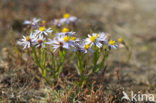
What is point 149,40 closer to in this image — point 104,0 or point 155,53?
point 155,53

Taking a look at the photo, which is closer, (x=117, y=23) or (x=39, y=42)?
(x=39, y=42)

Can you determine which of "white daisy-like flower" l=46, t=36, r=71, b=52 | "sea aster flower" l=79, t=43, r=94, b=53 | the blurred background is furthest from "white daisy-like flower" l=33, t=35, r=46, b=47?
the blurred background

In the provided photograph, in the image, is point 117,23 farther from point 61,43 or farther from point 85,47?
point 61,43

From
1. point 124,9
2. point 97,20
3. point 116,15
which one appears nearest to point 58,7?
point 97,20

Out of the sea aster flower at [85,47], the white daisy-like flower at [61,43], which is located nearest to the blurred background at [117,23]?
the sea aster flower at [85,47]

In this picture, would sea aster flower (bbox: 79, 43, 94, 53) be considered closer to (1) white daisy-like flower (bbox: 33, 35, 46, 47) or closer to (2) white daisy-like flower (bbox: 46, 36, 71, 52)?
(2) white daisy-like flower (bbox: 46, 36, 71, 52)

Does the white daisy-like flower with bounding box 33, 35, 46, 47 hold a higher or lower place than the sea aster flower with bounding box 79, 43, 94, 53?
higher

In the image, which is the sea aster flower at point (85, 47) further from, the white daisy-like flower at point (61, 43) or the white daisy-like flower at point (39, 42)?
the white daisy-like flower at point (39, 42)

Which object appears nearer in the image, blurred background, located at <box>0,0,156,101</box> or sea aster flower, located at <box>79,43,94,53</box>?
sea aster flower, located at <box>79,43,94,53</box>

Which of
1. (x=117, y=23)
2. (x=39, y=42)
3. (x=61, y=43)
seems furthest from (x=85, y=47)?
(x=117, y=23)
